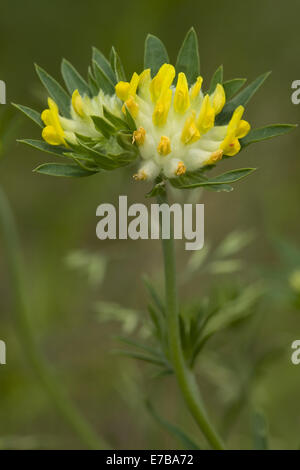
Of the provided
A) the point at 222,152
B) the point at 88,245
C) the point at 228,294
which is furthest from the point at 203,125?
the point at 88,245

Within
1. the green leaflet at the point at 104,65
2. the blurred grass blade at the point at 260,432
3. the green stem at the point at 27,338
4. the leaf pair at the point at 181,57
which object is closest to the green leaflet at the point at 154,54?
the leaf pair at the point at 181,57

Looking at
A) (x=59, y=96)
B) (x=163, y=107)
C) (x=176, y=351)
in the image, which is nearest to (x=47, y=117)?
(x=59, y=96)

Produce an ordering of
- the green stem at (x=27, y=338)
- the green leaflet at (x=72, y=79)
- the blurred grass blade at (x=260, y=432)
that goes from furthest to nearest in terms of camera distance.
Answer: the green stem at (x=27, y=338)
the blurred grass blade at (x=260, y=432)
the green leaflet at (x=72, y=79)

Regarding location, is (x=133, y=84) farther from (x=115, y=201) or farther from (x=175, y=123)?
(x=115, y=201)

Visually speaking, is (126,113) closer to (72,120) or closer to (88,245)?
(72,120)

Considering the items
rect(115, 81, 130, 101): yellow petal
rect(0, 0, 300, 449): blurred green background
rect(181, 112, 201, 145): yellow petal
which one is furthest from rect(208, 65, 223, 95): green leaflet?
rect(0, 0, 300, 449): blurred green background

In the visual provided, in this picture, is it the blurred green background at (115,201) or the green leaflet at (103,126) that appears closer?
the green leaflet at (103,126)

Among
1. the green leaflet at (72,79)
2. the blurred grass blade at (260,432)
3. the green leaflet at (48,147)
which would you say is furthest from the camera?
the blurred grass blade at (260,432)

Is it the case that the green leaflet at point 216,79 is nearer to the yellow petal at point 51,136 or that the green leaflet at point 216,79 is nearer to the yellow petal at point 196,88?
the yellow petal at point 196,88

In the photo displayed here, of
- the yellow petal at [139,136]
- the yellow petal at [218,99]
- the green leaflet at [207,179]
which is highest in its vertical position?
the yellow petal at [218,99]

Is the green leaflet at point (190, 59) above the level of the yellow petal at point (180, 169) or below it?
above
